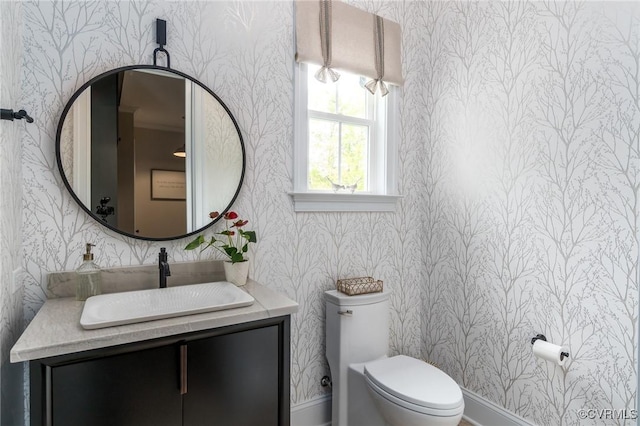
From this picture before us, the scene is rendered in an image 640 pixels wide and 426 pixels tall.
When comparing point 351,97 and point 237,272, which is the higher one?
point 351,97

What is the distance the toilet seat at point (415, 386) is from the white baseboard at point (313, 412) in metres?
0.42

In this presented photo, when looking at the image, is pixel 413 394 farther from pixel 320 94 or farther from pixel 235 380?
pixel 320 94

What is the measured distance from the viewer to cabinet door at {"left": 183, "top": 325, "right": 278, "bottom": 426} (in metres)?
1.12

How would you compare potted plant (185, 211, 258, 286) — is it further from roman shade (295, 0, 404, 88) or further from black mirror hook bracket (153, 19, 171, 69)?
roman shade (295, 0, 404, 88)

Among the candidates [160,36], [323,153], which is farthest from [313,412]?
[160,36]

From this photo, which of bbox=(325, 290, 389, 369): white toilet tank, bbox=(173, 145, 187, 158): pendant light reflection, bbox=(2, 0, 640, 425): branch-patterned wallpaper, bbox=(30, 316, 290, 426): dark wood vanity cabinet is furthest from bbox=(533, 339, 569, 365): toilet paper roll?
bbox=(173, 145, 187, 158): pendant light reflection

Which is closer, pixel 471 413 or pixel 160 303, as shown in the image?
pixel 160 303

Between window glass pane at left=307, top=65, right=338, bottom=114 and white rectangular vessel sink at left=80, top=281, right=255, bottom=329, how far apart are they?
44.2 inches

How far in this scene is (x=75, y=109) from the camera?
137cm

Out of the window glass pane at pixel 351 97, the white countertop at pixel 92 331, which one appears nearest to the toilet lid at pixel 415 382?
the white countertop at pixel 92 331

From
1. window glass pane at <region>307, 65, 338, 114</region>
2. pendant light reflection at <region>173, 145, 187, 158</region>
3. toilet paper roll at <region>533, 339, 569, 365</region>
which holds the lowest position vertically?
toilet paper roll at <region>533, 339, 569, 365</region>

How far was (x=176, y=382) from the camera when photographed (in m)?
1.09

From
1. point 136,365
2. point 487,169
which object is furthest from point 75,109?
point 487,169

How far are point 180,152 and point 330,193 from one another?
2.60 feet
